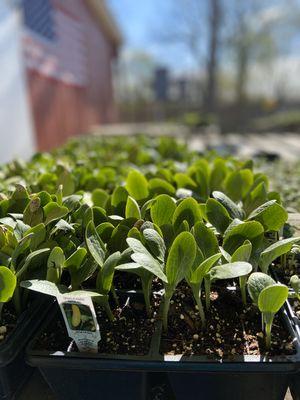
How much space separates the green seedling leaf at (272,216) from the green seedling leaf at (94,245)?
0.45 metres

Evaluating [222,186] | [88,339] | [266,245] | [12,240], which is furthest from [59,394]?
[222,186]

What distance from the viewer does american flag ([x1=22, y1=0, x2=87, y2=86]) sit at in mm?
5078

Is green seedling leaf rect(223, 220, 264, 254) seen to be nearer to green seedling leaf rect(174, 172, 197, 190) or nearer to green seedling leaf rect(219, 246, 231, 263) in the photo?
green seedling leaf rect(219, 246, 231, 263)

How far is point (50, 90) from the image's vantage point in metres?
6.02

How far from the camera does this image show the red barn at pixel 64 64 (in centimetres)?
528

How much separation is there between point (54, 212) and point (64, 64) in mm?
6399

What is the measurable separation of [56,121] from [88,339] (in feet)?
19.6

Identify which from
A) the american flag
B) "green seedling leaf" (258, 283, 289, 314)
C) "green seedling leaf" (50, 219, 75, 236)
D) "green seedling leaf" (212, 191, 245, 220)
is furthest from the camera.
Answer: the american flag

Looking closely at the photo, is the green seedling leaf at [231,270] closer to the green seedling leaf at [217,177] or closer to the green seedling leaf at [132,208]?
the green seedling leaf at [132,208]

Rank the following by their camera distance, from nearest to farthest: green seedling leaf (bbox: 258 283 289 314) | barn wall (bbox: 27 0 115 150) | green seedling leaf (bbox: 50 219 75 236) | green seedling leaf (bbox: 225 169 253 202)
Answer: green seedling leaf (bbox: 258 283 289 314)
green seedling leaf (bbox: 50 219 75 236)
green seedling leaf (bbox: 225 169 253 202)
barn wall (bbox: 27 0 115 150)

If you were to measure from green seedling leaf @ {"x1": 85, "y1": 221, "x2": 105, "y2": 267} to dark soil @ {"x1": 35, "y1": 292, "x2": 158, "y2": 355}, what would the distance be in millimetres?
176

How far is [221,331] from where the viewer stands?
3.17ft

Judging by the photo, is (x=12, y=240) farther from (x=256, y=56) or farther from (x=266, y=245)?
(x=256, y=56)

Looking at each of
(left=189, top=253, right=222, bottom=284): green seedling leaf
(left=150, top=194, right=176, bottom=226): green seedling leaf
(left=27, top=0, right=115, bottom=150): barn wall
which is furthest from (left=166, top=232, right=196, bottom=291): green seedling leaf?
(left=27, top=0, right=115, bottom=150): barn wall
